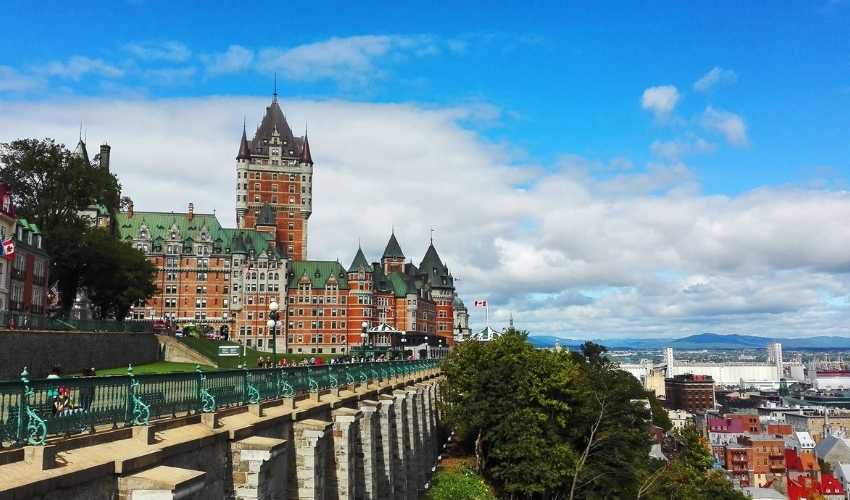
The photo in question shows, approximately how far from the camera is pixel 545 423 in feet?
168

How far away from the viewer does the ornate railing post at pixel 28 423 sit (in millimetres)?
10430

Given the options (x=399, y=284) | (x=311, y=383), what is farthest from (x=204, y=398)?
(x=399, y=284)

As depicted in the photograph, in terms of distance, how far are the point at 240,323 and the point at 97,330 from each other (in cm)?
8590

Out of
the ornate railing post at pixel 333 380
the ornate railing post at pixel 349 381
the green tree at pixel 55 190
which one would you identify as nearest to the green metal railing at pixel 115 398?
the ornate railing post at pixel 333 380

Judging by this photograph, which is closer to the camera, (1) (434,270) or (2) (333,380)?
(2) (333,380)

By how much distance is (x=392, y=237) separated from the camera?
168m

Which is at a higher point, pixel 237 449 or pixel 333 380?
pixel 333 380

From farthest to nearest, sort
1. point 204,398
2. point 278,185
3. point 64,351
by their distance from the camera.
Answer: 1. point 278,185
2. point 64,351
3. point 204,398

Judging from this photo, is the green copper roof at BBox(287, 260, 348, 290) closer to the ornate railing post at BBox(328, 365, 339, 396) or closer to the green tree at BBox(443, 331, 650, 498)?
the green tree at BBox(443, 331, 650, 498)

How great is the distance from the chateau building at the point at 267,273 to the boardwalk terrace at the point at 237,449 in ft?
329

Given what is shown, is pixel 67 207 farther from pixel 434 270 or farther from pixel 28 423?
pixel 434 270

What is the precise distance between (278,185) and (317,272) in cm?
2312

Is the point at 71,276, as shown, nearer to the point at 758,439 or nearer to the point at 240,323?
the point at 240,323

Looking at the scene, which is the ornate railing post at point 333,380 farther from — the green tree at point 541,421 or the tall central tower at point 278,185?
the tall central tower at point 278,185
